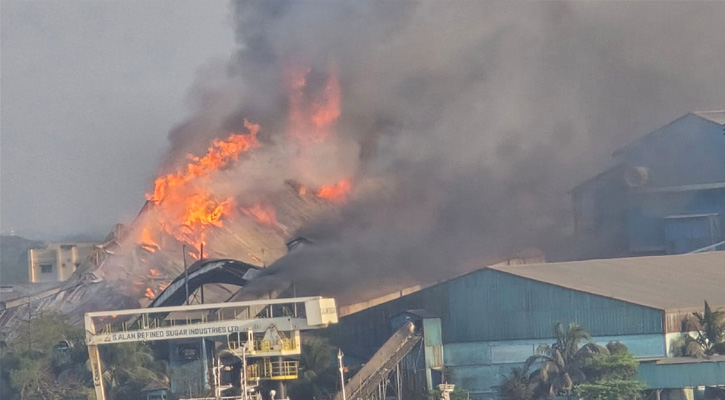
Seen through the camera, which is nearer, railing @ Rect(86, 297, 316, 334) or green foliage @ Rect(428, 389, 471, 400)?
green foliage @ Rect(428, 389, 471, 400)

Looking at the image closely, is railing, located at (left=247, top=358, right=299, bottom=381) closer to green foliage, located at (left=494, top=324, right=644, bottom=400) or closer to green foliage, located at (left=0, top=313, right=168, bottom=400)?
green foliage, located at (left=0, top=313, right=168, bottom=400)

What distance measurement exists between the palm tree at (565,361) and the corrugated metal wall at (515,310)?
11.9 feet

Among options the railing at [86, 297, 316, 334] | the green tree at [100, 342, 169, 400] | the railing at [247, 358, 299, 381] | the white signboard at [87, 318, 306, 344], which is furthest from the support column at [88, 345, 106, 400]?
the railing at [247, 358, 299, 381]

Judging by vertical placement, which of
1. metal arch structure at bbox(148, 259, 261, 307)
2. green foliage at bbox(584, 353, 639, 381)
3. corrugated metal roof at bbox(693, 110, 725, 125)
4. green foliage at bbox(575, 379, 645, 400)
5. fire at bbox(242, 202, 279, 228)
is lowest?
green foliage at bbox(575, 379, 645, 400)

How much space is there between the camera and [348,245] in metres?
104

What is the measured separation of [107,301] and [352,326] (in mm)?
24562

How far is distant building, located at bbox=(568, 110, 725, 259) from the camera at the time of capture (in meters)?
115

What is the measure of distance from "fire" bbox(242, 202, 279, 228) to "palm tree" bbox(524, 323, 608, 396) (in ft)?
110

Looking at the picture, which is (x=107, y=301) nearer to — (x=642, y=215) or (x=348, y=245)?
(x=348, y=245)

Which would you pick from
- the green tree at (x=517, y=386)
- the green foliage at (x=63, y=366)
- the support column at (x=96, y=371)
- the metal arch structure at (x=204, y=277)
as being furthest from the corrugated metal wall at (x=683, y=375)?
the metal arch structure at (x=204, y=277)

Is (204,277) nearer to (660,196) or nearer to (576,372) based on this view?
(576,372)

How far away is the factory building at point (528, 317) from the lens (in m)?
83.0

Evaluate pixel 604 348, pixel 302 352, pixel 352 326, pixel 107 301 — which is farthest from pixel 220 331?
pixel 107 301

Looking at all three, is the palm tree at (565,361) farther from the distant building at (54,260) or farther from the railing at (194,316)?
the distant building at (54,260)
